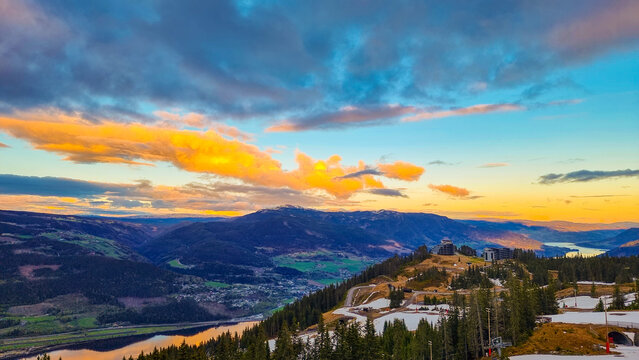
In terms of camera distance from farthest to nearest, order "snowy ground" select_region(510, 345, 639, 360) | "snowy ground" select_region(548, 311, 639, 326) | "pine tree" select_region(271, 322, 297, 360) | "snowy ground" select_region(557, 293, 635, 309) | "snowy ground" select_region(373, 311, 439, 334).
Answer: "snowy ground" select_region(373, 311, 439, 334) → "snowy ground" select_region(557, 293, 635, 309) → "pine tree" select_region(271, 322, 297, 360) → "snowy ground" select_region(548, 311, 639, 326) → "snowy ground" select_region(510, 345, 639, 360)

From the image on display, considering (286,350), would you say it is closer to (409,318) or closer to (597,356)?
(597,356)

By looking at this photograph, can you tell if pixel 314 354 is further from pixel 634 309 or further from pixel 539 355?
pixel 634 309

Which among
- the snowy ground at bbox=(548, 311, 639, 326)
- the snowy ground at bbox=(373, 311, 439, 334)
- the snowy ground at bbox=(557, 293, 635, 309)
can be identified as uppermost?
the snowy ground at bbox=(548, 311, 639, 326)

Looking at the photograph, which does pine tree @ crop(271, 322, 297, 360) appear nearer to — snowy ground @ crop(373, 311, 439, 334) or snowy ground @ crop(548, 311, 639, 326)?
snowy ground @ crop(373, 311, 439, 334)

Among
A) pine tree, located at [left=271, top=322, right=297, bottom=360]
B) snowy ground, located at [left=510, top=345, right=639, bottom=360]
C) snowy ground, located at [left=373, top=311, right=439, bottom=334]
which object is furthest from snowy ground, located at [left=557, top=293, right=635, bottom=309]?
pine tree, located at [left=271, top=322, right=297, bottom=360]

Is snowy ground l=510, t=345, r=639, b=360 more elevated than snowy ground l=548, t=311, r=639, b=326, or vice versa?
snowy ground l=510, t=345, r=639, b=360

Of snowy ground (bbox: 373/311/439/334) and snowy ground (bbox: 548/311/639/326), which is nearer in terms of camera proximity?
snowy ground (bbox: 548/311/639/326)

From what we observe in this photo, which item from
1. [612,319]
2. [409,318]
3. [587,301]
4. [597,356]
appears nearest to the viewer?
[597,356]

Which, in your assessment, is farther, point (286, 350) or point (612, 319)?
point (286, 350)

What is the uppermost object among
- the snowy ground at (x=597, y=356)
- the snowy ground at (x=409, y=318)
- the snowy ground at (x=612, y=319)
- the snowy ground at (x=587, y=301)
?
the snowy ground at (x=597, y=356)

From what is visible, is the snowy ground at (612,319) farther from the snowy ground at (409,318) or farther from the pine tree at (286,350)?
the pine tree at (286,350)

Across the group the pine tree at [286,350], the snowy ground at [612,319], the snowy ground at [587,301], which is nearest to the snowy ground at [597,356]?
the snowy ground at [612,319]

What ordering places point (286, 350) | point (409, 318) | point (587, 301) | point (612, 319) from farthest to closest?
point (409, 318), point (587, 301), point (286, 350), point (612, 319)

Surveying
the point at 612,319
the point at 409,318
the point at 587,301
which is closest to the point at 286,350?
the point at 409,318
